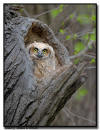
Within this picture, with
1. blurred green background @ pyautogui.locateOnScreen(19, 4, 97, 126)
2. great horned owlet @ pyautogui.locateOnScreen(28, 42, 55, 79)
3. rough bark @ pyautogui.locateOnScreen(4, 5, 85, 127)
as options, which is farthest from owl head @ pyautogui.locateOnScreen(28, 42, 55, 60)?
blurred green background @ pyautogui.locateOnScreen(19, 4, 97, 126)

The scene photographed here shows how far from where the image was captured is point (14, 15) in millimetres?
3871

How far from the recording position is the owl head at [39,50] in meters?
4.12

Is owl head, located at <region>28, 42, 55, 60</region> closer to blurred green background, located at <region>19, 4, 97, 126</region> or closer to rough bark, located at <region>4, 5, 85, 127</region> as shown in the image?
rough bark, located at <region>4, 5, 85, 127</region>

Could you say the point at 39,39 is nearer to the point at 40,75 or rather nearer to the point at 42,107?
the point at 40,75

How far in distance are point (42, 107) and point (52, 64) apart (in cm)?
114

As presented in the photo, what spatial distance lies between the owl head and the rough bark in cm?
55

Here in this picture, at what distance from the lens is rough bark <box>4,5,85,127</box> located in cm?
311

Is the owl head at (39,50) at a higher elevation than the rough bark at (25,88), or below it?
higher

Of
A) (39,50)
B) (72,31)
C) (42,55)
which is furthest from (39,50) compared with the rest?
(72,31)

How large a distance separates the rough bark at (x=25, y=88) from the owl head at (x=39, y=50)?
0.55 metres

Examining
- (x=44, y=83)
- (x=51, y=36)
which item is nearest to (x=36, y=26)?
(x=51, y=36)

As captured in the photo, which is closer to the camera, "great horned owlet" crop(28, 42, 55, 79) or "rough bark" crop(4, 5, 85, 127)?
"rough bark" crop(4, 5, 85, 127)

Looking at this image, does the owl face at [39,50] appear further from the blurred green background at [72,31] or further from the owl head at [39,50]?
the blurred green background at [72,31]

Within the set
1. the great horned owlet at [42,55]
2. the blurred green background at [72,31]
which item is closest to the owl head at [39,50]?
the great horned owlet at [42,55]
